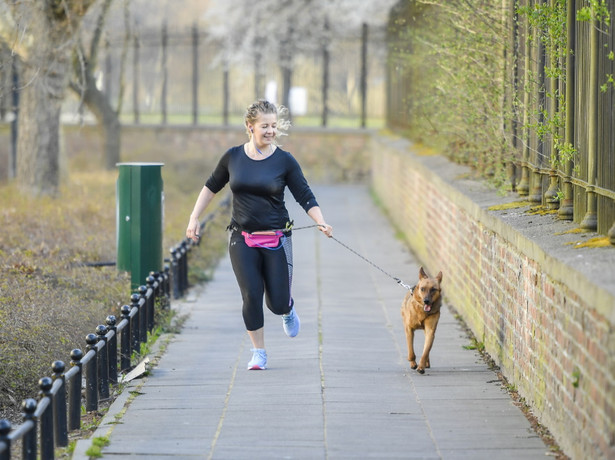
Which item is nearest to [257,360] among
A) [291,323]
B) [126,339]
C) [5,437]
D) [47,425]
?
[291,323]

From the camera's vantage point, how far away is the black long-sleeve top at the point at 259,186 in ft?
24.7

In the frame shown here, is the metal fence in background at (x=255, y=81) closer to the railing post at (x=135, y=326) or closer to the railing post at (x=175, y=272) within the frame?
the railing post at (x=175, y=272)

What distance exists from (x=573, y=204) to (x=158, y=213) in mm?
4073

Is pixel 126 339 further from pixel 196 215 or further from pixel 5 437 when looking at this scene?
pixel 5 437

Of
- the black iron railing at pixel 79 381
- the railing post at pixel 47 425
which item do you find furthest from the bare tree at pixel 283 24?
the railing post at pixel 47 425

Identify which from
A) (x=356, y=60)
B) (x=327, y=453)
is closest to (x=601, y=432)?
(x=327, y=453)

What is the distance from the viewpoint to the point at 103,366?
7.00 meters

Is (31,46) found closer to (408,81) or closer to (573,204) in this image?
(408,81)

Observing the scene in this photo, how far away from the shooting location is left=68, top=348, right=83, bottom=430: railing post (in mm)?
6156

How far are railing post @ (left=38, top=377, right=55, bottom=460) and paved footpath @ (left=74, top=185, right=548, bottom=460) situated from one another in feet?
0.76

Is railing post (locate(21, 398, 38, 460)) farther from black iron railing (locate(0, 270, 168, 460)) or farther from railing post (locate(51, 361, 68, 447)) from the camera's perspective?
railing post (locate(51, 361, 68, 447))

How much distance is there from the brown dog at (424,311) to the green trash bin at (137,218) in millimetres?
2762

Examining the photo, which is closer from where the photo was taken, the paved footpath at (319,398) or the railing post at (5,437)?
the railing post at (5,437)

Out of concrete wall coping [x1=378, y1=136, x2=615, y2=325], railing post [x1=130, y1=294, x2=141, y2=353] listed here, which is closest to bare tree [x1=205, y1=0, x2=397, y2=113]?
concrete wall coping [x1=378, y1=136, x2=615, y2=325]
